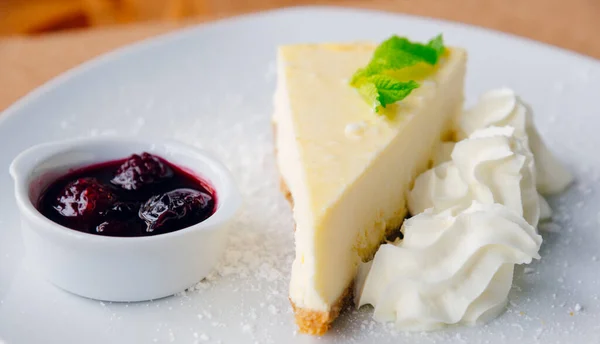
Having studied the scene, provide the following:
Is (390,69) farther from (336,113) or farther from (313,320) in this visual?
(313,320)

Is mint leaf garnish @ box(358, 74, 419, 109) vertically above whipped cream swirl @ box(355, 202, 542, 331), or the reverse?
mint leaf garnish @ box(358, 74, 419, 109)

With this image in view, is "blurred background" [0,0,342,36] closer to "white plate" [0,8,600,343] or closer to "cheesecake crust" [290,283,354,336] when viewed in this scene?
"white plate" [0,8,600,343]

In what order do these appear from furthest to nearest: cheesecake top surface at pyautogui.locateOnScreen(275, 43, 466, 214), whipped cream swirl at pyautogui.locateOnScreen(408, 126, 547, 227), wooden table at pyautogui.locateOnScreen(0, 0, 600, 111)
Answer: wooden table at pyautogui.locateOnScreen(0, 0, 600, 111) < whipped cream swirl at pyautogui.locateOnScreen(408, 126, 547, 227) < cheesecake top surface at pyautogui.locateOnScreen(275, 43, 466, 214)

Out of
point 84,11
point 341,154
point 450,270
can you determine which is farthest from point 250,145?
point 84,11

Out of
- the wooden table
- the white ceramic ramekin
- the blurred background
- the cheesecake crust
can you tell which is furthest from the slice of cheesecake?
the blurred background

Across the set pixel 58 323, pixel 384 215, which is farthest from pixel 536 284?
pixel 58 323

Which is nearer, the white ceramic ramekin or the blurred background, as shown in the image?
the white ceramic ramekin

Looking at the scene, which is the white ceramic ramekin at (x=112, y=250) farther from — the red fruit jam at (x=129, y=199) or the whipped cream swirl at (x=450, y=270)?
the whipped cream swirl at (x=450, y=270)

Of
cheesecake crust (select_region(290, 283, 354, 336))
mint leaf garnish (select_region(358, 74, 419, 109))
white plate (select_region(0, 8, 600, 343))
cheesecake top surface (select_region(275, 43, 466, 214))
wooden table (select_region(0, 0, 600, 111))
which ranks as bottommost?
wooden table (select_region(0, 0, 600, 111))
